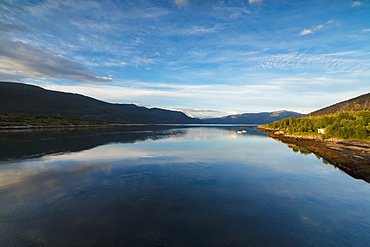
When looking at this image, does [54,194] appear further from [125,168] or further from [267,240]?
[267,240]

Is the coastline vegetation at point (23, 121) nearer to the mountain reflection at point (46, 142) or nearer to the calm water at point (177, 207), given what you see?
the mountain reflection at point (46, 142)

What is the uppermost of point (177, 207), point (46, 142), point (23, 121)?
point (23, 121)

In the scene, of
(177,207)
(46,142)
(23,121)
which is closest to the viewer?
(177,207)

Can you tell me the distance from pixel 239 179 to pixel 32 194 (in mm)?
21319

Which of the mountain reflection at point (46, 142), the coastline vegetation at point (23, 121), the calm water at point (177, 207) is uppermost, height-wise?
the coastline vegetation at point (23, 121)

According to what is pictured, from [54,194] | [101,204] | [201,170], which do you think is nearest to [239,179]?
[201,170]

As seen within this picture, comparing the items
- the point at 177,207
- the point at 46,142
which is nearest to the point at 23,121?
the point at 46,142

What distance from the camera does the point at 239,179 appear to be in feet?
71.9

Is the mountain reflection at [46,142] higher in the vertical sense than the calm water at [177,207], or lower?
lower

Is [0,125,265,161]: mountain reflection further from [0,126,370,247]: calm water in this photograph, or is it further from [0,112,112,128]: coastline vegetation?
[0,112,112,128]: coastline vegetation

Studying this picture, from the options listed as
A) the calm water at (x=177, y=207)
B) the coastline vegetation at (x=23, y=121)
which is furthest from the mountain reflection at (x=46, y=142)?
the coastline vegetation at (x=23, y=121)

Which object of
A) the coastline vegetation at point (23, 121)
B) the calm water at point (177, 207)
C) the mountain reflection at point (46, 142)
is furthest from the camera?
the coastline vegetation at point (23, 121)

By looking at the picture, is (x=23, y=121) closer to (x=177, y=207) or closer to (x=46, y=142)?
(x=46, y=142)

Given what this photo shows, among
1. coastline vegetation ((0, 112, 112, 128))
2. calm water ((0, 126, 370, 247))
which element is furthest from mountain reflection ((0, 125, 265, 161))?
coastline vegetation ((0, 112, 112, 128))
